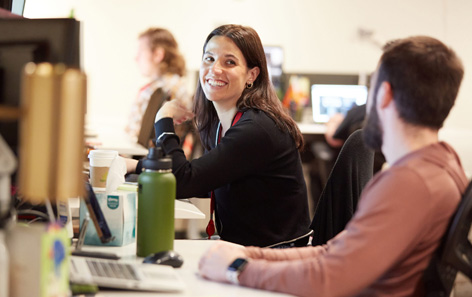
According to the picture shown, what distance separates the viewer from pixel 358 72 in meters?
6.39

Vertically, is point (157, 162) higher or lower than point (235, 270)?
higher

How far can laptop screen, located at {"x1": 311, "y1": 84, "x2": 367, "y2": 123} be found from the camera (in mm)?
5977

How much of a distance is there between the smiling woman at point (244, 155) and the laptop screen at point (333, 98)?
12.5ft

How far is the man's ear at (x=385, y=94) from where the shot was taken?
4.13ft

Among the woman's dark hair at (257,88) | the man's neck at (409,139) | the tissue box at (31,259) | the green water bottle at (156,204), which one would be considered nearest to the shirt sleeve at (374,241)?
the man's neck at (409,139)

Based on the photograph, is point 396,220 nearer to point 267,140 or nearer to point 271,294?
point 271,294

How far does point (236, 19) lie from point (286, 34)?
1.73 feet

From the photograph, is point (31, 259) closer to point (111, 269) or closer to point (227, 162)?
point (111, 269)

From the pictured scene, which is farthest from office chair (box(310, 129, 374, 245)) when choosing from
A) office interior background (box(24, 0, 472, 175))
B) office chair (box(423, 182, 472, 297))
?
office interior background (box(24, 0, 472, 175))

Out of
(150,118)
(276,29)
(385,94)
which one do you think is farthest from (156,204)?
(276,29)

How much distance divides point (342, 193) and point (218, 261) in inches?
29.4

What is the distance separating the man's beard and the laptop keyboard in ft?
1.82

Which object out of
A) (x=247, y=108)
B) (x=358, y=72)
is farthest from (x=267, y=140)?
(x=358, y=72)

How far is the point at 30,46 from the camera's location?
1246mm
